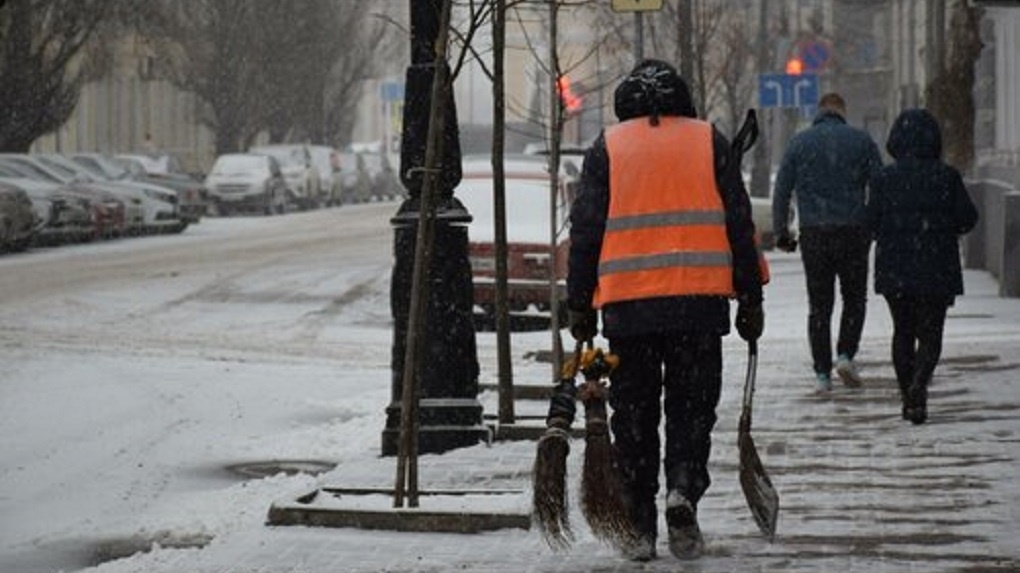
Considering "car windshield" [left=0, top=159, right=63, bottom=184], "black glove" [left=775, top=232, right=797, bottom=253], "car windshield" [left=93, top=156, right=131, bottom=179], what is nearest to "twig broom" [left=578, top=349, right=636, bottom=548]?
"black glove" [left=775, top=232, right=797, bottom=253]

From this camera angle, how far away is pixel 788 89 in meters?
37.2

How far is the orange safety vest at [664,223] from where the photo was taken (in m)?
8.95

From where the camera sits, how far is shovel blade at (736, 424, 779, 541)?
9375 mm

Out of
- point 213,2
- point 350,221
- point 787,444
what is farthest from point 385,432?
point 213,2

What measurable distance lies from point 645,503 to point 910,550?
957mm

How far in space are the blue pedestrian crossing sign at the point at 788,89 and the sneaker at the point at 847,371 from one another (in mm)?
20959

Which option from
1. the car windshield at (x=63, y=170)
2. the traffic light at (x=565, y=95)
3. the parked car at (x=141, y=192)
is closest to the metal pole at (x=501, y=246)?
the traffic light at (x=565, y=95)

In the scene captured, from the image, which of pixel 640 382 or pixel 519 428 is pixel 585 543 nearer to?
pixel 640 382

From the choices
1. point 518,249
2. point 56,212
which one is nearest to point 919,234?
point 518,249

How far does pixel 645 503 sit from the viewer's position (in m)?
9.05

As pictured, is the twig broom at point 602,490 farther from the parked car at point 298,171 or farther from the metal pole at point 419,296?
the parked car at point 298,171

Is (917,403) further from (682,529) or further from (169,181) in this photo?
(169,181)

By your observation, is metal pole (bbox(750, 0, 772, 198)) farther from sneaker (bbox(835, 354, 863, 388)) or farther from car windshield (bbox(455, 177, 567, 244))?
sneaker (bbox(835, 354, 863, 388))

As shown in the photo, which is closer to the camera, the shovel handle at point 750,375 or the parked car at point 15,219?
the shovel handle at point 750,375
